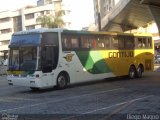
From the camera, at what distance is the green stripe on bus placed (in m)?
23.0

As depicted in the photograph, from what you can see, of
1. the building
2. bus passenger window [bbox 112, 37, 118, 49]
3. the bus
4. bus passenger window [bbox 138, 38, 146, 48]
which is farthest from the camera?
the building

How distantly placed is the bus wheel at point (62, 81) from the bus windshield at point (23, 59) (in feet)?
6.11

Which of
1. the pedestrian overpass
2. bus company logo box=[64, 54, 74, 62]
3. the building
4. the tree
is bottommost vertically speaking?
bus company logo box=[64, 54, 74, 62]

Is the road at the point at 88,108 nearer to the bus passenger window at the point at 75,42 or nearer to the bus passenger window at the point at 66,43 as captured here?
the bus passenger window at the point at 66,43

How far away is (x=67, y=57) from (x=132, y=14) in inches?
830

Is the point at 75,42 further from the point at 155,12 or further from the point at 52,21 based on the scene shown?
the point at 52,21

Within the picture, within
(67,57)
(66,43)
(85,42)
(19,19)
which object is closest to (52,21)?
(19,19)

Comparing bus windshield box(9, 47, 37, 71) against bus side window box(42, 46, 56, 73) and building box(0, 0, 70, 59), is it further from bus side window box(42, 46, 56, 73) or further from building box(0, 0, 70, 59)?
building box(0, 0, 70, 59)

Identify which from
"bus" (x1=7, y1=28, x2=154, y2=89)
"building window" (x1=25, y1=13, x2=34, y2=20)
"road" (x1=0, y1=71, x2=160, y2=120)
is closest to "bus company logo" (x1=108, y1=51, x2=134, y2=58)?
"bus" (x1=7, y1=28, x2=154, y2=89)

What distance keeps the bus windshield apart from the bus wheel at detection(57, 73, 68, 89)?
6.11 feet

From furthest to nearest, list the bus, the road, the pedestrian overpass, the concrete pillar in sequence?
the pedestrian overpass < the concrete pillar < the bus < the road

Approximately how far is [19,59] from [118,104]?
7896 mm

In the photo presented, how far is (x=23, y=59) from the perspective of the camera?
66.3ft

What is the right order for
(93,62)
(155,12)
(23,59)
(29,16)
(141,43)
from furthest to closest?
(29,16), (155,12), (141,43), (93,62), (23,59)
